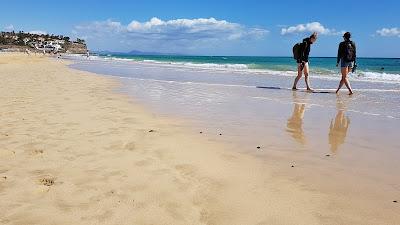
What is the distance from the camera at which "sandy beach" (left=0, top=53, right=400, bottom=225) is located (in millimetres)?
2955

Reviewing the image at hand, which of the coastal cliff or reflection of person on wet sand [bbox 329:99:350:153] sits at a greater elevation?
the coastal cliff

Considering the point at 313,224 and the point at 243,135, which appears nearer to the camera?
the point at 313,224

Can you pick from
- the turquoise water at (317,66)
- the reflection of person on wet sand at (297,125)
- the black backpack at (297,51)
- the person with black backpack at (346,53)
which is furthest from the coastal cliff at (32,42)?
the reflection of person on wet sand at (297,125)

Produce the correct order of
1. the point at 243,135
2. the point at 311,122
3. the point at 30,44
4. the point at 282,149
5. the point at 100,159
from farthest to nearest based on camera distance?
the point at 30,44
the point at 311,122
the point at 243,135
the point at 282,149
the point at 100,159

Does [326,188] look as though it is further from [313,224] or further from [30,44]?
[30,44]

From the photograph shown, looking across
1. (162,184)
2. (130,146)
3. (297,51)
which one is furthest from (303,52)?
(162,184)

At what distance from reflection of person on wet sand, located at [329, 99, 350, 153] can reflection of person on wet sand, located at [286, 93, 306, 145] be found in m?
0.41

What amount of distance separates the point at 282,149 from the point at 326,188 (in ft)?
4.58

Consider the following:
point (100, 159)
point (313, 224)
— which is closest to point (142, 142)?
point (100, 159)

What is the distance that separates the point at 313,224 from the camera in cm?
283

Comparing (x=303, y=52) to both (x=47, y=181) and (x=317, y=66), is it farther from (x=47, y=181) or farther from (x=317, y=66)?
(x=317, y=66)

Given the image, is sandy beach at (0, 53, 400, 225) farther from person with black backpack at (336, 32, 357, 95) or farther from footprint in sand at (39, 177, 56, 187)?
person with black backpack at (336, 32, 357, 95)

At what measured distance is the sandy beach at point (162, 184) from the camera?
2955 millimetres

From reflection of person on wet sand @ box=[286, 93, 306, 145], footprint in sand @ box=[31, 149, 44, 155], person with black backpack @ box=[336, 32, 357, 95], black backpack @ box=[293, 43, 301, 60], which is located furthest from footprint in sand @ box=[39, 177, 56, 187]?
black backpack @ box=[293, 43, 301, 60]
